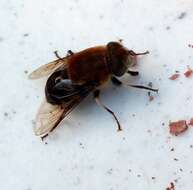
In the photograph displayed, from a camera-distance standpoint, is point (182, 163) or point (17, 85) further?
point (17, 85)

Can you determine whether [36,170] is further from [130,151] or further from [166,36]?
[166,36]

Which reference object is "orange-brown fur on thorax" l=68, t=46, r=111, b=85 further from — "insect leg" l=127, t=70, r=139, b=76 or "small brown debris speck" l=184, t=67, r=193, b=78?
"small brown debris speck" l=184, t=67, r=193, b=78

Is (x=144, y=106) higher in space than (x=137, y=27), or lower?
lower

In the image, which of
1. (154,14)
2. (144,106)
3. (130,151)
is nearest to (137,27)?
(154,14)

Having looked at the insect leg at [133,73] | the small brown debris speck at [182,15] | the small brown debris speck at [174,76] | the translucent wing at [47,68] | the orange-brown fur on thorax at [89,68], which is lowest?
the small brown debris speck at [174,76]

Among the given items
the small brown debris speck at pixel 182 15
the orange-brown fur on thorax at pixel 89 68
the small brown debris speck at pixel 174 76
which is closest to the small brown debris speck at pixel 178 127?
the small brown debris speck at pixel 174 76

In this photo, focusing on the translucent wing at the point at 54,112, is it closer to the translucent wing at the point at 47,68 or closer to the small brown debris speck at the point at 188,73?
the translucent wing at the point at 47,68
